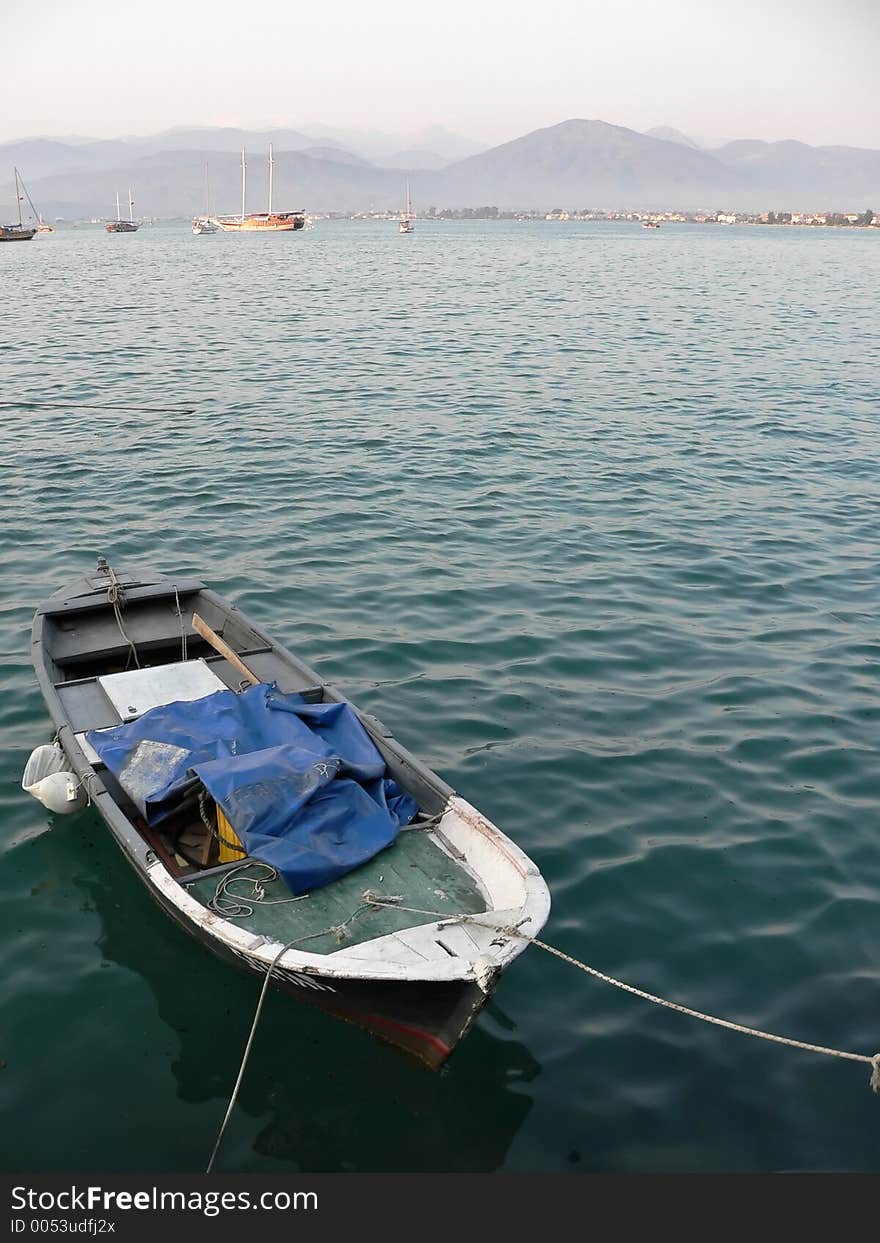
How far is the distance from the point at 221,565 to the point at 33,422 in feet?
41.4

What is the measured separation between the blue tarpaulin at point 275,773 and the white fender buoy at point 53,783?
0.45 m

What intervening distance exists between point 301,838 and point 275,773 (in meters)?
0.68

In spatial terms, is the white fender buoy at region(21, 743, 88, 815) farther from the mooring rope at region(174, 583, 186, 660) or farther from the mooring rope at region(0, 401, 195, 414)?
the mooring rope at region(0, 401, 195, 414)

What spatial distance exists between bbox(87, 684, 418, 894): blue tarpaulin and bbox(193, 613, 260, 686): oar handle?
986 millimetres

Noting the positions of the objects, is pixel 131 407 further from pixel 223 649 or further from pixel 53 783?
pixel 53 783

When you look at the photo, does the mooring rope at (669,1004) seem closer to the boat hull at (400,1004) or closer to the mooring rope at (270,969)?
the mooring rope at (270,969)

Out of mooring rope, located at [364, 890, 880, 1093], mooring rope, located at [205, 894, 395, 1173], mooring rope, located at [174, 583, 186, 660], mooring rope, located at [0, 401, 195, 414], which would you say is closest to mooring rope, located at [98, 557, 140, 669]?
mooring rope, located at [174, 583, 186, 660]

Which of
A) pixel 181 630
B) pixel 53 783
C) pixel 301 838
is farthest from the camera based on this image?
pixel 181 630

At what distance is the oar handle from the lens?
1223 centimetres

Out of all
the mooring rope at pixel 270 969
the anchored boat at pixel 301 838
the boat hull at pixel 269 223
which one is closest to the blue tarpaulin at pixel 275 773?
the anchored boat at pixel 301 838

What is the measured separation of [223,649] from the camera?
12.6 m

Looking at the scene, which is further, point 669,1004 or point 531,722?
point 531,722

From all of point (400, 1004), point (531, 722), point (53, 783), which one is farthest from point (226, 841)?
point (531, 722)

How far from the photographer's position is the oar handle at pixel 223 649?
40.1 feet
